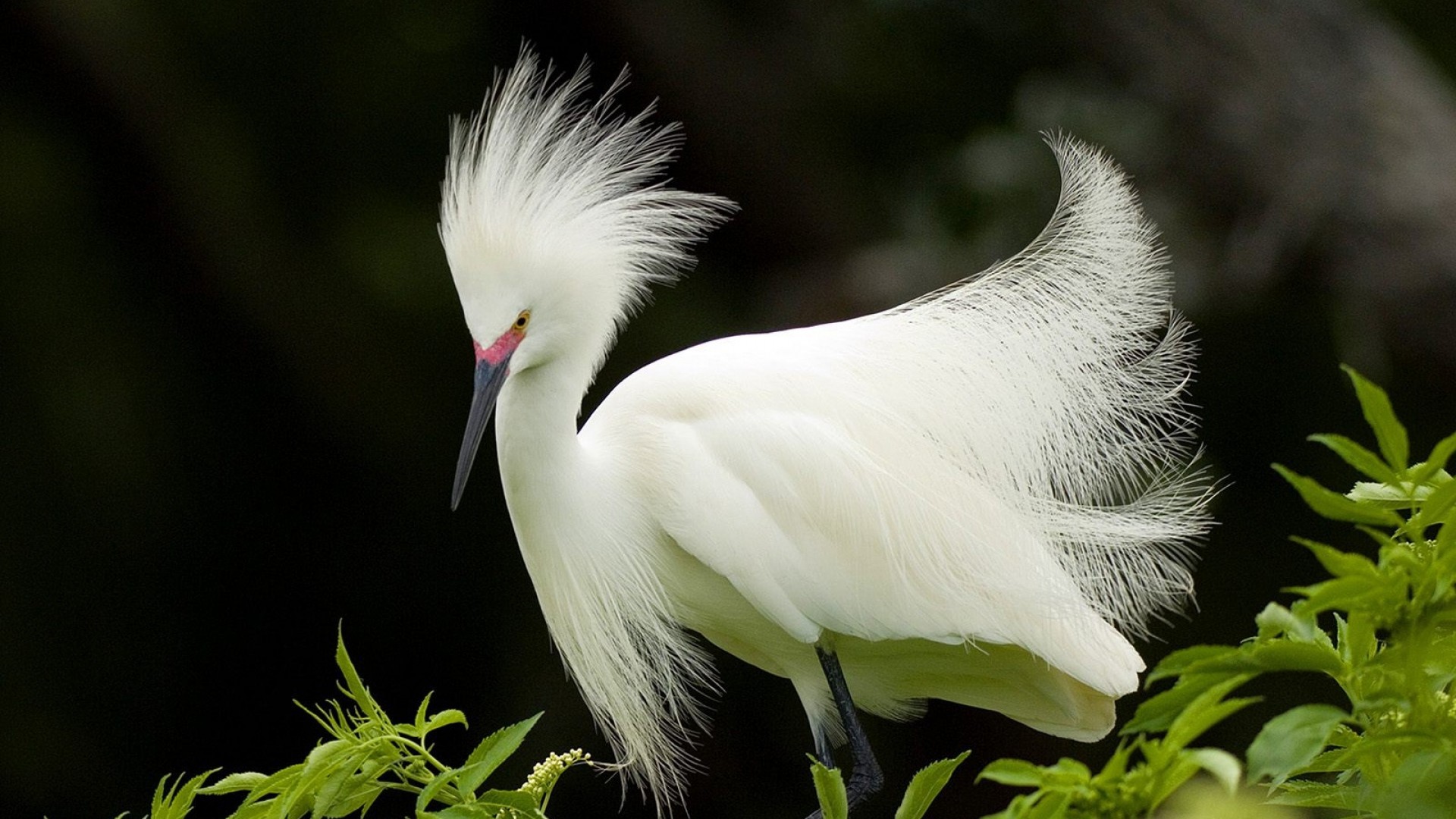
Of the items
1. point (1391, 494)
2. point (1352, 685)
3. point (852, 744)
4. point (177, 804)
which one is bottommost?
point (852, 744)

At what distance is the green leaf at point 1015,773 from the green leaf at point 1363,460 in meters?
0.26

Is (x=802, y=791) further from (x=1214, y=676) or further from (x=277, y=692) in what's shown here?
(x=1214, y=676)

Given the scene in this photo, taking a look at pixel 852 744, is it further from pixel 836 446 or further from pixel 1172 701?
pixel 1172 701

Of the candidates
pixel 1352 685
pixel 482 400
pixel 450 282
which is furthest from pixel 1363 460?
pixel 450 282

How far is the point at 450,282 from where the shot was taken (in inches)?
221

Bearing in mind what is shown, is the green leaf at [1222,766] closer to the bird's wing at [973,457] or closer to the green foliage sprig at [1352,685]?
the green foliage sprig at [1352,685]

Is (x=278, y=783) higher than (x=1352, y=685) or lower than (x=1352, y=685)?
lower

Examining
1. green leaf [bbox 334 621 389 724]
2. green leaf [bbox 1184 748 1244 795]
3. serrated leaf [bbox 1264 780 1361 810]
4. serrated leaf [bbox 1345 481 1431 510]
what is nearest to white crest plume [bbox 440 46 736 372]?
green leaf [bbox 334 621 389 724]

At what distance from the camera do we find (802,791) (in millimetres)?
5781

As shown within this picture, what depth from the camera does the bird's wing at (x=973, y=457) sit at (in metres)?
2.27

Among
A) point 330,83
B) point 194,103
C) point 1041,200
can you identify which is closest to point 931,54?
point 1041,200

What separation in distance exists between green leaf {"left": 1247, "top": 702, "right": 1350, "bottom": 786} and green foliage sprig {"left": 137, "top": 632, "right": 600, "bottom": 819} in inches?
23.4

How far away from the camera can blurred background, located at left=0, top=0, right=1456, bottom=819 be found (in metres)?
4.93

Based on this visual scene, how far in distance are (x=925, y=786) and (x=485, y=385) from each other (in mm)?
1199
